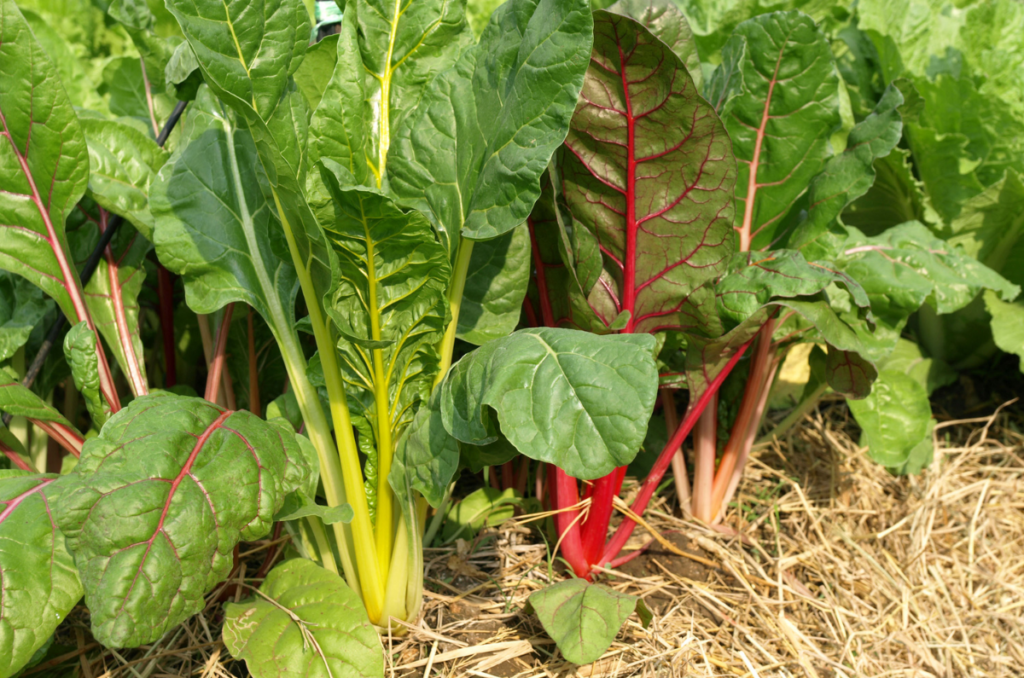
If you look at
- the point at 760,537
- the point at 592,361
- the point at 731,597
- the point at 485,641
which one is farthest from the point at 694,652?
the point at 592,361

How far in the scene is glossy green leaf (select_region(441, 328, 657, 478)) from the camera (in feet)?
2.71

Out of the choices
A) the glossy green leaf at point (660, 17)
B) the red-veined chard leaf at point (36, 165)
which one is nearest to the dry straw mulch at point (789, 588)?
the red-veined chard leaf at point (36, 165)

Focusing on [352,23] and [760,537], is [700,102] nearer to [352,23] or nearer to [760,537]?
[352,23]

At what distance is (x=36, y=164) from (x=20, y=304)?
1.14 ft

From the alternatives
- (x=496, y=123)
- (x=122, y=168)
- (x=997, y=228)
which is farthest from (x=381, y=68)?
(x=997, y=228)

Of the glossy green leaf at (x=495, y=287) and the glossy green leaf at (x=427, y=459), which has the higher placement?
the glossy green leaf at (x=495, y=287)

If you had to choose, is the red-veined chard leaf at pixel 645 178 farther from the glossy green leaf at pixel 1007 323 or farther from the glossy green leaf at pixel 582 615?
the glossy green leaf at pixel 1007 323

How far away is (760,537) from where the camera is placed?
154 centimetres

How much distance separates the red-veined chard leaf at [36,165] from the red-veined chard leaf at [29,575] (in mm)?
281

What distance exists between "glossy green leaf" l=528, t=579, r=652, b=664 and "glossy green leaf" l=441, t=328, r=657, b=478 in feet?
1.08

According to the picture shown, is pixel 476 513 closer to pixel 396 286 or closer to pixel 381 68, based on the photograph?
pixel 396 286

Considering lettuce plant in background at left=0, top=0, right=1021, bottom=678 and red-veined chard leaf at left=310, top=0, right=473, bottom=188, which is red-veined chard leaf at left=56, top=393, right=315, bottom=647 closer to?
lettuce plant in background at left=0, top=0, right=1021, bottom=678

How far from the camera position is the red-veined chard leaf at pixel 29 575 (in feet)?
2.94

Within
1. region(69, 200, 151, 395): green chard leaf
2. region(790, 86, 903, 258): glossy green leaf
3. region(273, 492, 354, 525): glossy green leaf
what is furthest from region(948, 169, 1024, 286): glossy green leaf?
region(69, 200, 151, 395): green chard leaf
